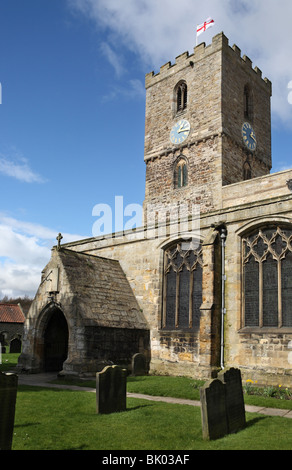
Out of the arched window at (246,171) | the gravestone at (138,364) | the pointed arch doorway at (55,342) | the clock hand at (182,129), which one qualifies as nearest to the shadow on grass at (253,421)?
the gravestone at (138,364)

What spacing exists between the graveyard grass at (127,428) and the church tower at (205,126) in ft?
60.8

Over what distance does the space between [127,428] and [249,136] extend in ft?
86.7

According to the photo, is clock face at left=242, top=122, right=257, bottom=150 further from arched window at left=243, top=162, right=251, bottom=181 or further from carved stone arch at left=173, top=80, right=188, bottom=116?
carved stone arch at left=173, top=80, right=188, bottom=116

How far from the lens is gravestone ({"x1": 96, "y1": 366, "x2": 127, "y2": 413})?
355 inches

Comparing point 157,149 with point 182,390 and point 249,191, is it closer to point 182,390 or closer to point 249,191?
point 249,191

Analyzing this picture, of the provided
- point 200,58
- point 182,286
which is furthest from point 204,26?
point 182,286

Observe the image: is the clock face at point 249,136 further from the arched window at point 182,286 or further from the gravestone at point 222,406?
the gravestone at point 222,406

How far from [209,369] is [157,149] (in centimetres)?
2047

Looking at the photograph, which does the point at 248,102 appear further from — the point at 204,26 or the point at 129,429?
the point at 129,429

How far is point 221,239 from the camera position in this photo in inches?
611

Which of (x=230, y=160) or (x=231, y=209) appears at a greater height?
(x=230, y=160)

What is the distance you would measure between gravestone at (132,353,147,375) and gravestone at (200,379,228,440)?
8.33 m

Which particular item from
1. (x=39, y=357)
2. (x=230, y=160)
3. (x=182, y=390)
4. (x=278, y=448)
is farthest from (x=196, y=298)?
(x=230, y=160)

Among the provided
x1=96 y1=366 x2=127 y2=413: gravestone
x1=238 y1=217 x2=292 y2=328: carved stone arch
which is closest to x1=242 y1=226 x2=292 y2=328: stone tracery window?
x1=238 y1=217 x2=292 y2=328: carved stone arch
